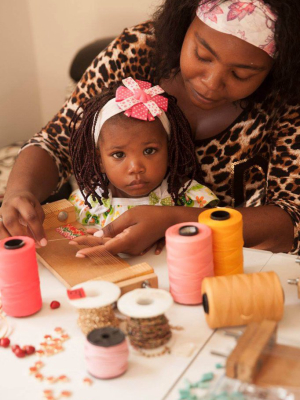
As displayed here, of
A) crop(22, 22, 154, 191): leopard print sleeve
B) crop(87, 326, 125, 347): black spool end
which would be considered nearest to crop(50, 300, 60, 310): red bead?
crop(87, 326, 125, 347): black spool end

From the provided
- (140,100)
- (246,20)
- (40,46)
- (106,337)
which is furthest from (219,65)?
(40,46)

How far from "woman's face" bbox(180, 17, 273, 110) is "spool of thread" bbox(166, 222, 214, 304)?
0.48m

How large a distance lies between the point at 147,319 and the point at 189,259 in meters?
0.17

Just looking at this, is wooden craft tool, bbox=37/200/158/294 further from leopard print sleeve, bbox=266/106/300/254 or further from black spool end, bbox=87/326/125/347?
leopard print sleeve, bbox=266/106/300/254

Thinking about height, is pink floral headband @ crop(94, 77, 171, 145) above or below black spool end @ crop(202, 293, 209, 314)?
above

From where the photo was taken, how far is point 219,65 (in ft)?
4.74

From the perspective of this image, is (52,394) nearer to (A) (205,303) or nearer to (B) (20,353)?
(B) (20,353)

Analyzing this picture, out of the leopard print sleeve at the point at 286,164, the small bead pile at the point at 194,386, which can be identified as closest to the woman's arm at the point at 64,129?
the leopard print sleeve at the point at 286,164

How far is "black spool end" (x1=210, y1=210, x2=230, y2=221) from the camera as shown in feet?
3.95

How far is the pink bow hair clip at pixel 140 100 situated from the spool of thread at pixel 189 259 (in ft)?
1.48

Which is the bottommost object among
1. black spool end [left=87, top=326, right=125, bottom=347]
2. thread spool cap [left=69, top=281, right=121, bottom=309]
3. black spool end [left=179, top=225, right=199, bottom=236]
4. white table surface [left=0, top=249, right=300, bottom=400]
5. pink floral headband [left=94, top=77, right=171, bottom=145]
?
white table surface [left=0, top=249, right=300, bottom=400]

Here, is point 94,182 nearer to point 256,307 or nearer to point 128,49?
point 128,49

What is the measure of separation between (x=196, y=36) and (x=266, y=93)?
326 millimetres

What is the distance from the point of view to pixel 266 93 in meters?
1.68
